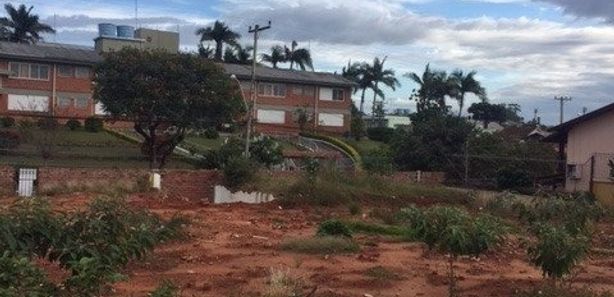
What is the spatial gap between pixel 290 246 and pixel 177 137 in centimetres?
2528

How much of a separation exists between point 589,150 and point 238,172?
1604 centimetres

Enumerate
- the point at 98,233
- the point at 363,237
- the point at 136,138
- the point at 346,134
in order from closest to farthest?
the point at 98,233
the point at 363,237
the point at 136,138
the point at 346,134

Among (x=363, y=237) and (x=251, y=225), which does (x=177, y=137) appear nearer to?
(x=251, y=225)

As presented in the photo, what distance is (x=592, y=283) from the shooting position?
11.9 metres

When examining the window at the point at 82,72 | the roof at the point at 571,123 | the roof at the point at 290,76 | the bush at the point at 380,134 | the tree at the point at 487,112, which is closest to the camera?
the roof at the point at 571,123

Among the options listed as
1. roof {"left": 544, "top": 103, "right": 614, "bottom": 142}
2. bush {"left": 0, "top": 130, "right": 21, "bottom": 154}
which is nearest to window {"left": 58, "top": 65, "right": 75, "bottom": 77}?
bush {"left": 0, "top": 130, "right": 21, "bottom": 154}

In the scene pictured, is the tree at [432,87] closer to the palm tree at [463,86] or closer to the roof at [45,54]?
the palm tree at [463,86]

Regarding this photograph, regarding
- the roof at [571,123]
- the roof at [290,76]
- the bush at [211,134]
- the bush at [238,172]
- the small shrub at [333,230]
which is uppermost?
the roof at [290,76]

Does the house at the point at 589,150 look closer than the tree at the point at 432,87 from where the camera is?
Yes

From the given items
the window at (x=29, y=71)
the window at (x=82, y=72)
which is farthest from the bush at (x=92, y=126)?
the window at (x=82, y=72)

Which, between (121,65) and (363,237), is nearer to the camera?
(363,237)

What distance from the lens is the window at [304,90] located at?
209ft

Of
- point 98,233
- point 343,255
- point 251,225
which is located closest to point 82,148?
point 251,225

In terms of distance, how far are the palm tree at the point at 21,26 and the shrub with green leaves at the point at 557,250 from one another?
60176 mm
